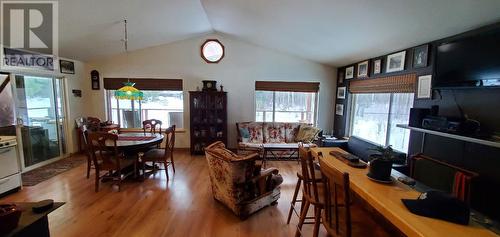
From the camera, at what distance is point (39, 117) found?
4.41 meters

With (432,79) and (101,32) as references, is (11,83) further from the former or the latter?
(432,79)

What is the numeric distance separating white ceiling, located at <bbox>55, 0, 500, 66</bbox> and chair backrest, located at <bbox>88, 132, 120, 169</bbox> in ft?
5.72

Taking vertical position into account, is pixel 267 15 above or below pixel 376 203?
above

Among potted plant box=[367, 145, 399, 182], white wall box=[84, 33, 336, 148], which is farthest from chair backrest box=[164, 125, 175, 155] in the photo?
potted plant box=[367, 145, 399, 182]

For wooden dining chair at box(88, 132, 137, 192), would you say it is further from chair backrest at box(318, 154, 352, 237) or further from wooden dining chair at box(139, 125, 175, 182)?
chair backrest at box(318, 154, 352, 237)

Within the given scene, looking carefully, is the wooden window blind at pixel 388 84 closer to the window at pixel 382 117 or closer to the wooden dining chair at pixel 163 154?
the window at pixel 382 117

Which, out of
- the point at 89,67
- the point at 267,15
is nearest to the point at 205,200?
the point at 267,15

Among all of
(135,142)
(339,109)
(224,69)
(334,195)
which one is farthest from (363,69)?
(135,142)

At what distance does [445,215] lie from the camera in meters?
1.17

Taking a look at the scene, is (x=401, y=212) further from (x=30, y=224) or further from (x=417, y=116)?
(x=30, y=224)

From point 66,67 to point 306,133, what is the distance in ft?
18.7

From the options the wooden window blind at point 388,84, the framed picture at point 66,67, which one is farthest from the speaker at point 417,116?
the framed picture at point 66,67

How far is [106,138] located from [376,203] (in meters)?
3.39

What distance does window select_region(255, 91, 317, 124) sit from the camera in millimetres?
5812
